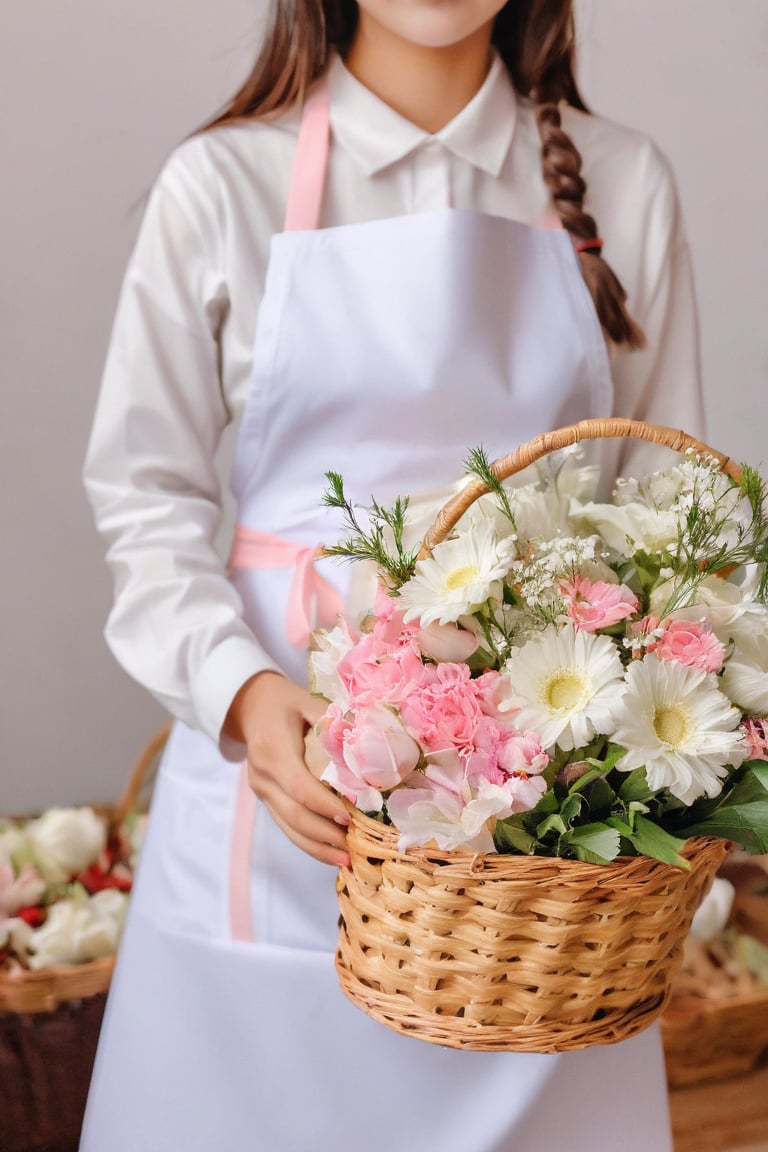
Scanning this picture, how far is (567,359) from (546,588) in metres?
0.39

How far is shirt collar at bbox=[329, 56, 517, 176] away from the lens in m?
1.04

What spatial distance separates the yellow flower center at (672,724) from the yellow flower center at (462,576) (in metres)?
0.13

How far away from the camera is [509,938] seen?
0.67m

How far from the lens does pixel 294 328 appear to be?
39.5 inches

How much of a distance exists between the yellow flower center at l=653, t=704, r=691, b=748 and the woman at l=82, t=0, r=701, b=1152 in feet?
0.92

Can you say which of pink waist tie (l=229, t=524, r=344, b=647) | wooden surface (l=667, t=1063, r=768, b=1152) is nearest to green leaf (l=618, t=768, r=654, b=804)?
pink waist tie (l=229, t=524, r=344, b=647)

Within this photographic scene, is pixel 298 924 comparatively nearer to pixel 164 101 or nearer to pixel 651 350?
pixel 651 350

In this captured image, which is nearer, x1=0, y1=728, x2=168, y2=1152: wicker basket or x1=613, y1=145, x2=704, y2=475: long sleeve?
x1=613, y1=145, x2=704, y2=475: long sleeve

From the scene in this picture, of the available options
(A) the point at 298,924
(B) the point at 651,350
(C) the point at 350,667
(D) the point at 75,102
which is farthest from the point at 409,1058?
(D) the point at 75,102

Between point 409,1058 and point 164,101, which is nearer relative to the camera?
point 409,1058

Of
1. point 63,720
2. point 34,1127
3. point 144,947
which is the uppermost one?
point 144,947

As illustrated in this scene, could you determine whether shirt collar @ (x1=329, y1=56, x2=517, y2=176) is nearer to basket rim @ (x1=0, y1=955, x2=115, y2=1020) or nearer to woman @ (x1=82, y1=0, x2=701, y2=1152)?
woman @ (x1=82, y1=0, x2=701, y2=1152)

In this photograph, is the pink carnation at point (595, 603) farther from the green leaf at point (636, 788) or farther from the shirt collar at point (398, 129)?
the shirt collar at point (398, 129)

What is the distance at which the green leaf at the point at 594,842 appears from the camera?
0.64m
